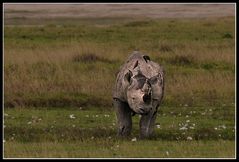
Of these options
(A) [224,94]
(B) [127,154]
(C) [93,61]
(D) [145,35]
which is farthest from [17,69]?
(D) [145,35]

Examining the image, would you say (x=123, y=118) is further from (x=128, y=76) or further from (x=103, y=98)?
(x=103, y=98)

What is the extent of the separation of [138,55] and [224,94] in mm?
7563

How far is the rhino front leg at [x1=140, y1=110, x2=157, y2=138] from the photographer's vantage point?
14.2m

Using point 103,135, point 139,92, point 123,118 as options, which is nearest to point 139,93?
point 139,92

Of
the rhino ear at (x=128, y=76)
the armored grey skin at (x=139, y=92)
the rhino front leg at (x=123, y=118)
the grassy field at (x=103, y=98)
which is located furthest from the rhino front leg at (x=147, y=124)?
the rhino ear at (x=128, y=76)

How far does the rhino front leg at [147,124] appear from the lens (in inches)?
557

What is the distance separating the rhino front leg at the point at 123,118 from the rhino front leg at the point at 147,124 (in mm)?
399

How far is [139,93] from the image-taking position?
13.2m

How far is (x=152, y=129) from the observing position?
1451 cm

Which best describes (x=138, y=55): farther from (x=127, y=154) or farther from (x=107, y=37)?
(x=107, y=37)

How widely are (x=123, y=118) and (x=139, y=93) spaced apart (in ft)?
4.88

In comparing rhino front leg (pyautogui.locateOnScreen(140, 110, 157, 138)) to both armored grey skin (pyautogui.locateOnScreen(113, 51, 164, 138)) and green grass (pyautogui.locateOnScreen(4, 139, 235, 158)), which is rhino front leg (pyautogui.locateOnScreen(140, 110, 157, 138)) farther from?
green grass (pyautogui.locateOnScreen(4, 139, 235, 158))

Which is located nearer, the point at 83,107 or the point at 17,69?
the point at 83,107

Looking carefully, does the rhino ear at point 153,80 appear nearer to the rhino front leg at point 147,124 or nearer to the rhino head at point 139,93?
the rhino head at point 139,93
